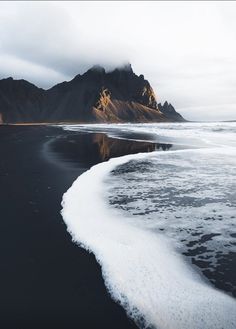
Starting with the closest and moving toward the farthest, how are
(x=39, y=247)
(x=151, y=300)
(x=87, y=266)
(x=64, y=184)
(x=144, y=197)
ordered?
(x=151, y=300), (x=87, y=266), (x=39, y=247), (x=144, y=197), (x=64, y=184)

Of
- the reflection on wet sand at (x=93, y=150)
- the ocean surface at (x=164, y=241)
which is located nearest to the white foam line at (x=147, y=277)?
the ocean surface at (x=164, y=241)

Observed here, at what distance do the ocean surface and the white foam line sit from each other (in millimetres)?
14

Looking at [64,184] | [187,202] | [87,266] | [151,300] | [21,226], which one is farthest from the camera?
[64,184]

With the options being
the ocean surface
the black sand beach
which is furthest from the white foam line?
the black sand beach

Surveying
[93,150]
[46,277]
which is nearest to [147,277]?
[46,277]

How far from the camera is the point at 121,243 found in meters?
7.23

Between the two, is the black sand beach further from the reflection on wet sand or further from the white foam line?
the reflection on wet sand

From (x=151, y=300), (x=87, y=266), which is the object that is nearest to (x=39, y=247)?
(x=87, y=266)

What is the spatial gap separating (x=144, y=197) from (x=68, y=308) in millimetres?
6379

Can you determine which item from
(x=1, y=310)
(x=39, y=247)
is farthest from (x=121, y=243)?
(x=1, y=310)

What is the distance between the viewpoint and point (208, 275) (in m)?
5.80

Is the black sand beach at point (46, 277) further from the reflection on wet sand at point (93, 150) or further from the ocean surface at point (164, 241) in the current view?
the reflection on wet sand at point (93, 150)

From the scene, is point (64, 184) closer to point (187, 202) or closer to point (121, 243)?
point (187, 202)

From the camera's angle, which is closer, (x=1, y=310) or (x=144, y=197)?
(x=1, y=310)
